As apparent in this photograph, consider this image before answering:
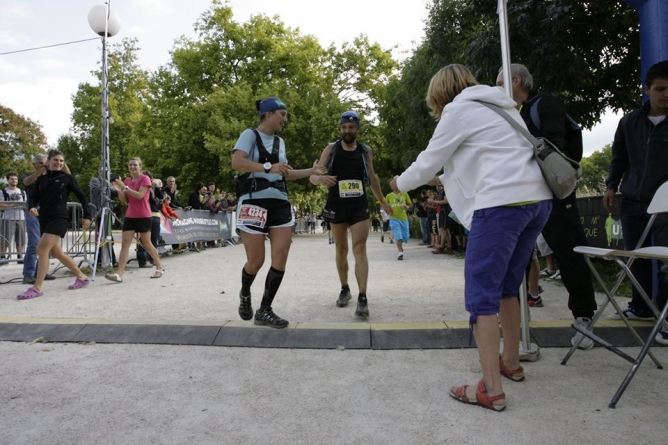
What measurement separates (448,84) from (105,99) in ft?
26.4

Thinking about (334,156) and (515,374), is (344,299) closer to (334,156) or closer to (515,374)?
(334,156)

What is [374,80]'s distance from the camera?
3431cm

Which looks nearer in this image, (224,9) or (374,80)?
(224,9)

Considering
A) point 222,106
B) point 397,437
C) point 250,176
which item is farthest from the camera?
point 222,106

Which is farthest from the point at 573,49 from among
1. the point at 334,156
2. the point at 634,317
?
the point at 634,317

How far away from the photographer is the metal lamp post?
8641 millimetres

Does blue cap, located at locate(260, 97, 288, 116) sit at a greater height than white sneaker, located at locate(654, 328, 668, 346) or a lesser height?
greater

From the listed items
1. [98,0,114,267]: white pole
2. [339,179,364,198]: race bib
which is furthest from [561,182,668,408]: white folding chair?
[98,0,114,267]: white pole

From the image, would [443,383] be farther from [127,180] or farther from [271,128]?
[127,180]

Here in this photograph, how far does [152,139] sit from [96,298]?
28.1 meters

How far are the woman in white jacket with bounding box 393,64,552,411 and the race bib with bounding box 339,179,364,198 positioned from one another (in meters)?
2.18

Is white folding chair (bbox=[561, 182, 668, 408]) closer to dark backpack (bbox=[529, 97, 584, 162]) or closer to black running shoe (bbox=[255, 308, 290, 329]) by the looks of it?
dark backpack (bbox=[529, 97, 584, 162])

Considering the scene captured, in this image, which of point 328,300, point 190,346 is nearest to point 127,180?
point 328,300

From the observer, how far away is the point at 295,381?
10.0 ft
